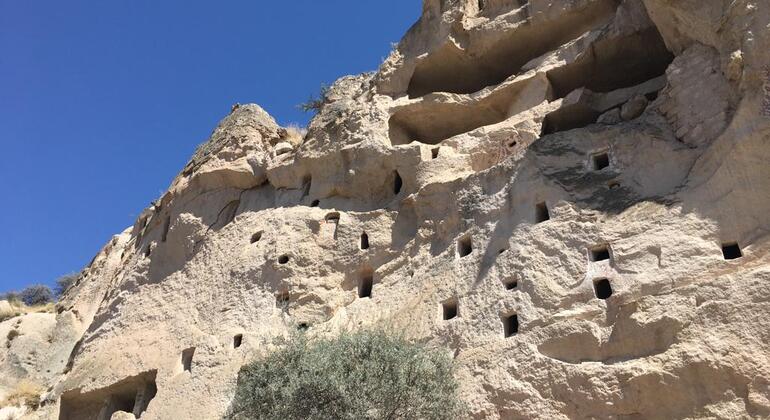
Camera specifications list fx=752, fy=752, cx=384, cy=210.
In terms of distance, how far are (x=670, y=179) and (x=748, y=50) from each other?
1.97 metres

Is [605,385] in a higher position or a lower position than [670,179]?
lower

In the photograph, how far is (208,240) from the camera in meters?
15.6

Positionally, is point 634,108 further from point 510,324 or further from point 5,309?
point 5,309

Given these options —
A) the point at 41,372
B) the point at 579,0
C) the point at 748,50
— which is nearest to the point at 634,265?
the point at 748,50

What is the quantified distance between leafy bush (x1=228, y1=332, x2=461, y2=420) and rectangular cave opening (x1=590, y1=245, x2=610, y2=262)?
8.15 feet

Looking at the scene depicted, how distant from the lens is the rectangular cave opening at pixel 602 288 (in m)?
10.0

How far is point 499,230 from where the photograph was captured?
1166 cm

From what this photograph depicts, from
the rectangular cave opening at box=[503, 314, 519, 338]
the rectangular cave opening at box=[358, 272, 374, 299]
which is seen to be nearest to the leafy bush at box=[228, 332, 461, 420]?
the rectangular cave opening at box=[503, 314, 519, 338]

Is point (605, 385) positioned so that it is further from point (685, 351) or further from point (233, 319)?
point (233, 319)

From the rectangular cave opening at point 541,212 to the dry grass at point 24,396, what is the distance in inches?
440

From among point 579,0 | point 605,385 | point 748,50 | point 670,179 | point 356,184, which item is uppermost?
point 579,0

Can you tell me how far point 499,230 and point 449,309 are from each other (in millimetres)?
1447

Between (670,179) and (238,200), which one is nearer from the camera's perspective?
(670,179)

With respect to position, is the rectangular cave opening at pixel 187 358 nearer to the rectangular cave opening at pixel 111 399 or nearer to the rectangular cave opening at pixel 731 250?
the rectangular cave opening at pixel 111 399
